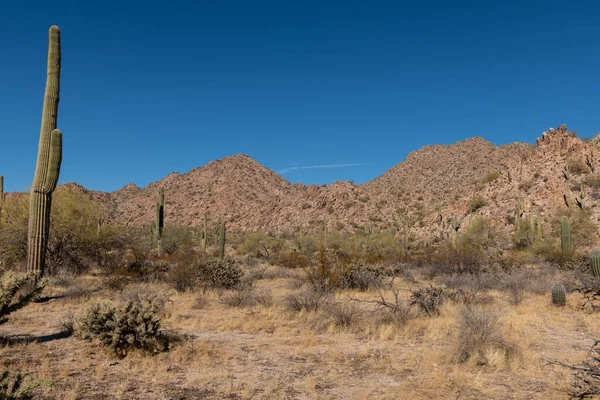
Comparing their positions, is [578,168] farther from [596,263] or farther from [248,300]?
[248,300]

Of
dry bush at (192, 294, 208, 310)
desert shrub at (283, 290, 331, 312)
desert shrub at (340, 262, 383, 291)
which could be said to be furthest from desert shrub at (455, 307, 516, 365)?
desert shrub at (340, 262, 383, 291)

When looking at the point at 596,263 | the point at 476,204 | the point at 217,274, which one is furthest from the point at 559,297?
the point at 476,204

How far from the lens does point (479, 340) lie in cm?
716

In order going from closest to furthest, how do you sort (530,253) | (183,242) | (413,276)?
(413,276) → (530,253) → (183,242)

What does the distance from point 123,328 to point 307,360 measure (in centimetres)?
315

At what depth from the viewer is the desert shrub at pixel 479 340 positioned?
6.98 m

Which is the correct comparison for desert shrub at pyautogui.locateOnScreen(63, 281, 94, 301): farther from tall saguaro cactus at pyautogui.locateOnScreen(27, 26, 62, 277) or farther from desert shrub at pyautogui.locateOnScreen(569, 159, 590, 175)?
desert shrub at pyautogui.locateOnScreen(569, 159, 590, 175)

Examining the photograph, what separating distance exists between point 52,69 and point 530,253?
23.9 meters

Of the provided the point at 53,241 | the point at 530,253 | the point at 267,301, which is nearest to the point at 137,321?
the point at 267,301

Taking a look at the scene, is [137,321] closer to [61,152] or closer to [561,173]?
[61,152]

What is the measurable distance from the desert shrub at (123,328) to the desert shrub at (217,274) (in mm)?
6854

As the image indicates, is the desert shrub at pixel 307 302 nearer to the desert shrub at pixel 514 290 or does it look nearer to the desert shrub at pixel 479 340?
the desert shrub at pixel 479 340

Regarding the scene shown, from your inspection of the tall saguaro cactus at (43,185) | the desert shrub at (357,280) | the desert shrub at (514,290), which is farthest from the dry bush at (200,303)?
the desert shrub at (514,290)

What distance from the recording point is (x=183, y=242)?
102ft
